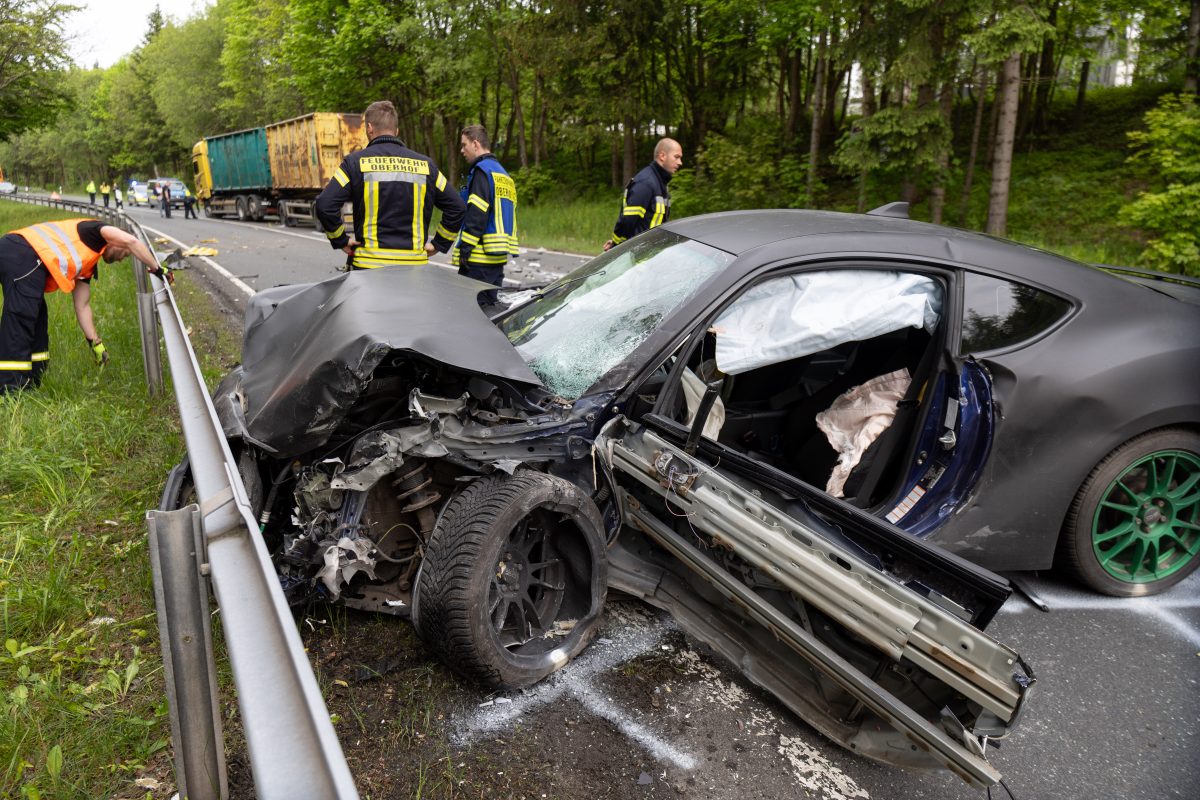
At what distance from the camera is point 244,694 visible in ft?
3.42

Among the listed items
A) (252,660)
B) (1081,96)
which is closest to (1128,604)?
(252,660)

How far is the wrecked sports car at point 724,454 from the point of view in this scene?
2.26 metres

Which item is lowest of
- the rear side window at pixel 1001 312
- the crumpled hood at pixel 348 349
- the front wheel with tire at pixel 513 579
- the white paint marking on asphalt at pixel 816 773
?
the white paint marking on asphalt at pixel 816 773

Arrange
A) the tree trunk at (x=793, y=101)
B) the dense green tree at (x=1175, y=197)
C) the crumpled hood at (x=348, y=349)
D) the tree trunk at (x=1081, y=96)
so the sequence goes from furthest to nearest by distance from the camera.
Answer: the tree trunk at (x=793, y=101), the tree trunk at (x=1081, y=96), the dense green tree at (x=1175, y=197), the crumpled hood at (x=348, y=349)

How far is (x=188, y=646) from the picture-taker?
4.83 feet

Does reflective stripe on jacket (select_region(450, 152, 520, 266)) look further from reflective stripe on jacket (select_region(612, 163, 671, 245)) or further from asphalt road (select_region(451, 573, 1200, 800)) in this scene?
asphalt road (select_region(451, 573, 1200, 800))

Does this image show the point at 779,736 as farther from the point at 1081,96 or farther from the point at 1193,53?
the point at 1081,96

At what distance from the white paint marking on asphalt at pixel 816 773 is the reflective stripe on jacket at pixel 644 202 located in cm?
450

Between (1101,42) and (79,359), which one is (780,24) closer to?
(1101,42)

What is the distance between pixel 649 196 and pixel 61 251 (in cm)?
416

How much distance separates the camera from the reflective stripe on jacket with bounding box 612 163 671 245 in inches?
243

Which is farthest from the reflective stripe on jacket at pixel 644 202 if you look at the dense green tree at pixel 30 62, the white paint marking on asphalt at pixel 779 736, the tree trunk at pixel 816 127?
the dense green tree at pixel 30 62

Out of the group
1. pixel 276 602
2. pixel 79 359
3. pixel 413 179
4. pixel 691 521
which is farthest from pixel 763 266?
pixel 79 359

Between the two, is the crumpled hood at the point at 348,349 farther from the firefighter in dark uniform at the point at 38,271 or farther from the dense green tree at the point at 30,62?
the dense green tree at the point at 30,62
